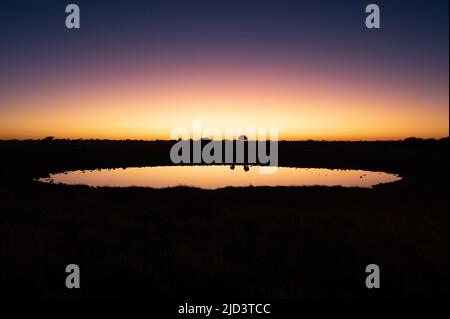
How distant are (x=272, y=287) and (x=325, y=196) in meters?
16.1

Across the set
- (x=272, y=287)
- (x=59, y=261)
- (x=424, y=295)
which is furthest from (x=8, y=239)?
(x=424, y=295)

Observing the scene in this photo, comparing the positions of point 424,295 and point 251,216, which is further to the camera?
point 251,216

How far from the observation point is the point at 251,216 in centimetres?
1461

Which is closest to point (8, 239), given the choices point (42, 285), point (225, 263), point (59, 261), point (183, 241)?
point (59, 261)

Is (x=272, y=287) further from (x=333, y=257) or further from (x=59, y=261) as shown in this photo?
(x=59, y=261)

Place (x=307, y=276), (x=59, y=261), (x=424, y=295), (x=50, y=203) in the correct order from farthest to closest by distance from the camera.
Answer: (x=50, y=203)
(x=59, y=261)
(x=307, y=276)
(x=424, y=295)

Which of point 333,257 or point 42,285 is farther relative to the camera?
point 333,257

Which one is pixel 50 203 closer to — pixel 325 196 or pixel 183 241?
pixel 183 241
